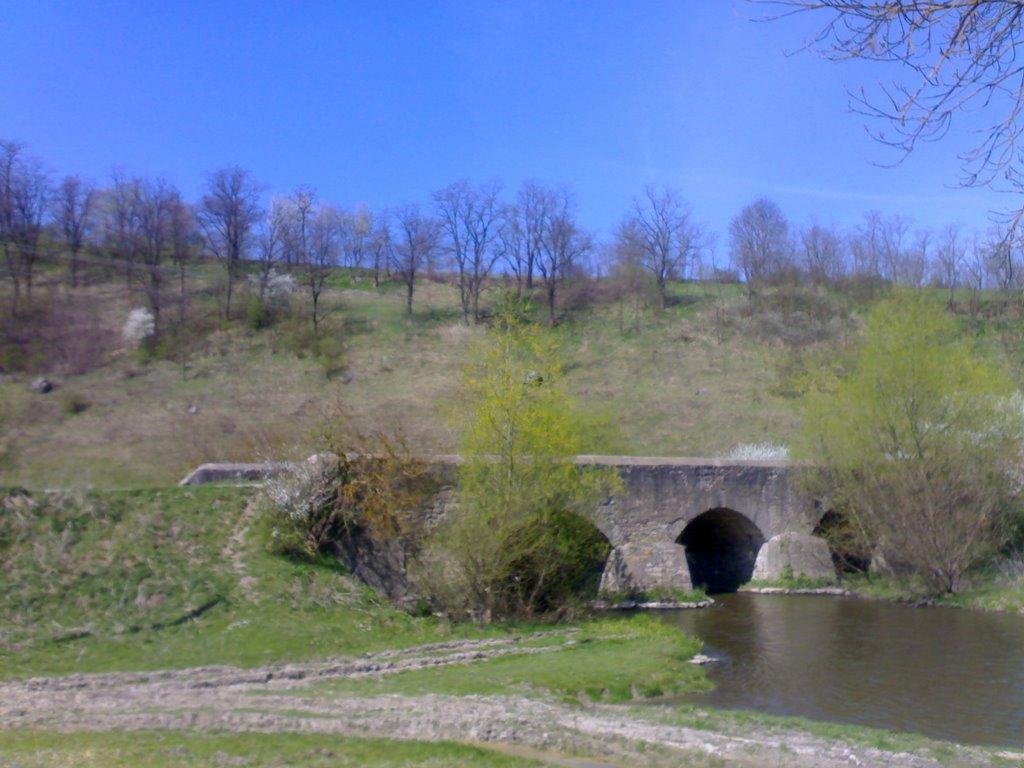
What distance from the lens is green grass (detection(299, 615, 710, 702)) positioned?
13.0 meters

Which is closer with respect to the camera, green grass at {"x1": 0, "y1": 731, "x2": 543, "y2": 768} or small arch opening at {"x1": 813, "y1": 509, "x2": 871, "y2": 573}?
green grass at {"x1": 0, "y1": 731, "x2": 543, "y2": 768}

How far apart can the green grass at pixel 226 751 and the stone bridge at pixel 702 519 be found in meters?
13.4

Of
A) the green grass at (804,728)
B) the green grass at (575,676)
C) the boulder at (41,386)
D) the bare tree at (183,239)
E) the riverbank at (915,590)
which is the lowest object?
the riverbank at (915,590)

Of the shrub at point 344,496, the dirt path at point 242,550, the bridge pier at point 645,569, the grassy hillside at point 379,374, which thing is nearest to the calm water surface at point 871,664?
the bridge pier at point 645,569

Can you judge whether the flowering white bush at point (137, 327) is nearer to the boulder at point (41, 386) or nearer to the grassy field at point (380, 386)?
the grassy field at point (380, 386)

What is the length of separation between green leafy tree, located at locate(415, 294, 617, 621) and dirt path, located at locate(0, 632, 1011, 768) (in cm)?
497

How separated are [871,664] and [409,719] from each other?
28.8ft

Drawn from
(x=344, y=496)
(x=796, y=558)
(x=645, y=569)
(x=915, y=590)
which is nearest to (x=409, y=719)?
(x=344, y=496)

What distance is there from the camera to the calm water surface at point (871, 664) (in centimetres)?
1263

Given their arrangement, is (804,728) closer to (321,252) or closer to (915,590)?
(915,590)

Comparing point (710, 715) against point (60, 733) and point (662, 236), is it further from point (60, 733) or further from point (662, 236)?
point (662, 236)

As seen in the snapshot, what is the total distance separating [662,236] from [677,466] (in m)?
36.4

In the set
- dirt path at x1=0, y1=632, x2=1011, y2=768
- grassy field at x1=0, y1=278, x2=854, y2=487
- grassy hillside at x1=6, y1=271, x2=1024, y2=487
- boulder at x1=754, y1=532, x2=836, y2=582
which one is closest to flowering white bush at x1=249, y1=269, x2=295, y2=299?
Answer: grassy hillside at x1=6, y1=271, x2=1024, y2=487

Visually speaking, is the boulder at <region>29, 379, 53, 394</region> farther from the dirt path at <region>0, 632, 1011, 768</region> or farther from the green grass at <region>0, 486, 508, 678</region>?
the dirt path at <region>0, 632, 1011, 768</region>
